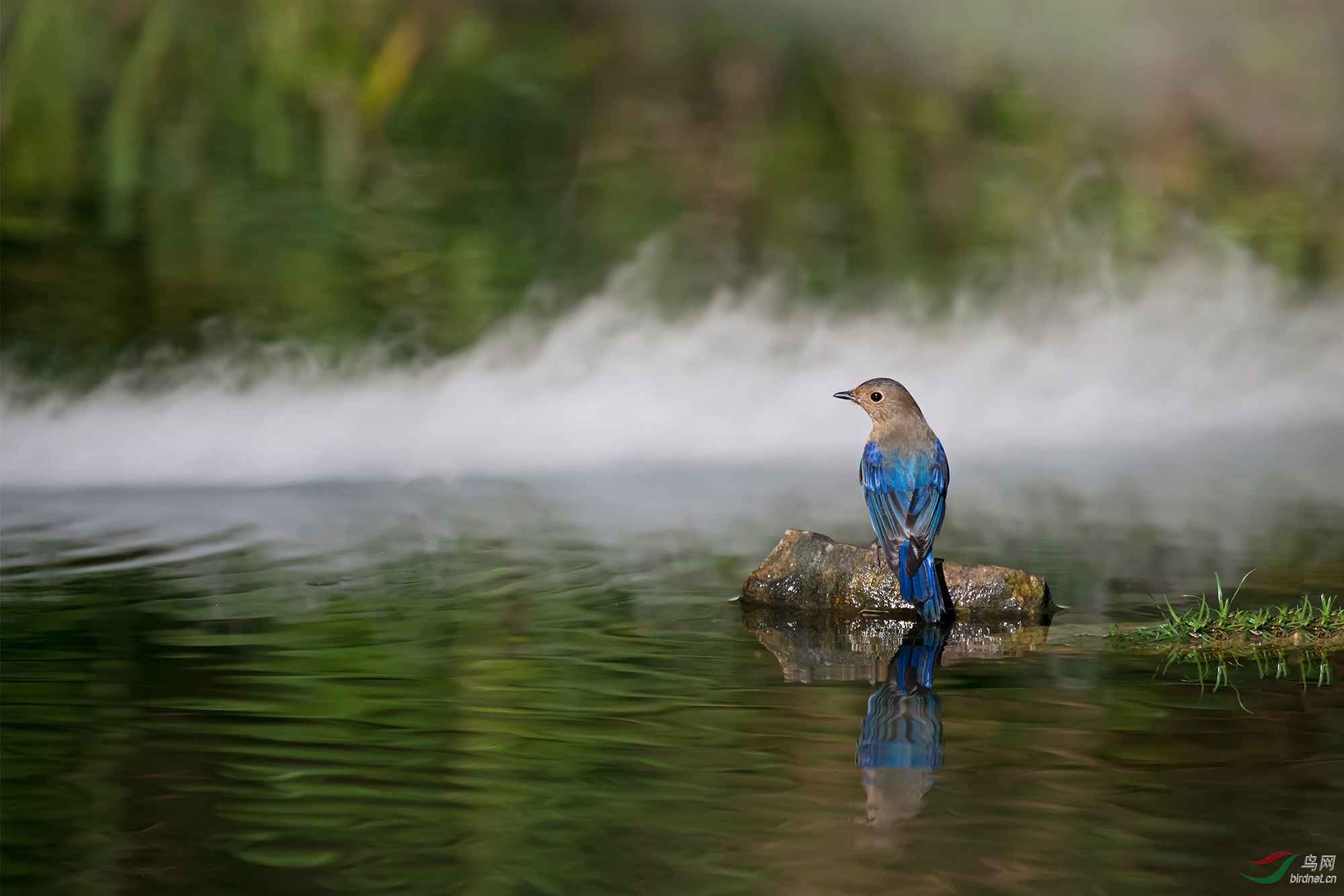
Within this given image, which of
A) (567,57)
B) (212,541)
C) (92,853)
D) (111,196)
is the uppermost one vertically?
A: (567,57)

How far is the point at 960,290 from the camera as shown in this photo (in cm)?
1758

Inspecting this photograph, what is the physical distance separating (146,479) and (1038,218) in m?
10.4

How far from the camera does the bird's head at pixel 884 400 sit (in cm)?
638

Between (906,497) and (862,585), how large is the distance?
465 mm

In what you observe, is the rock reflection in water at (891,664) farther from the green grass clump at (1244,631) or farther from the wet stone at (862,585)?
the green grass clump at (1244,631)

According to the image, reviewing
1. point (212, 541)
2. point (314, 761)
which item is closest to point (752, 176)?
point (212, 541)

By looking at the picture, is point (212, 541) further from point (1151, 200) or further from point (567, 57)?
point (1151, 200)

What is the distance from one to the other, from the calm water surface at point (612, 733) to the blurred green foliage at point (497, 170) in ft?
27.8

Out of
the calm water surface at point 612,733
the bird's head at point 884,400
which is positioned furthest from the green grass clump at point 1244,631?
the bird's head at point 884,400

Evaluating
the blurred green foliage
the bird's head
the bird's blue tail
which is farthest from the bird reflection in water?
the blurred green foliage

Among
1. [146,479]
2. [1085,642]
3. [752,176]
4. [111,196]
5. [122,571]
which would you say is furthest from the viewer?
[752,176]

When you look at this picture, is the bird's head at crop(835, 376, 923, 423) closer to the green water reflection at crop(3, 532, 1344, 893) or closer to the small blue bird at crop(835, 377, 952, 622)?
the small blue bird at crop(835, 377, 952, 622)

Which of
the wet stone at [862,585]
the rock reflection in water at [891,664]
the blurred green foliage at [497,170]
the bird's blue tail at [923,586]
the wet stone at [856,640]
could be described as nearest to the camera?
the rock reflection in water at [891,664]

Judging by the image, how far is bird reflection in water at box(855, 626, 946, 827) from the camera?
12.3 ft
